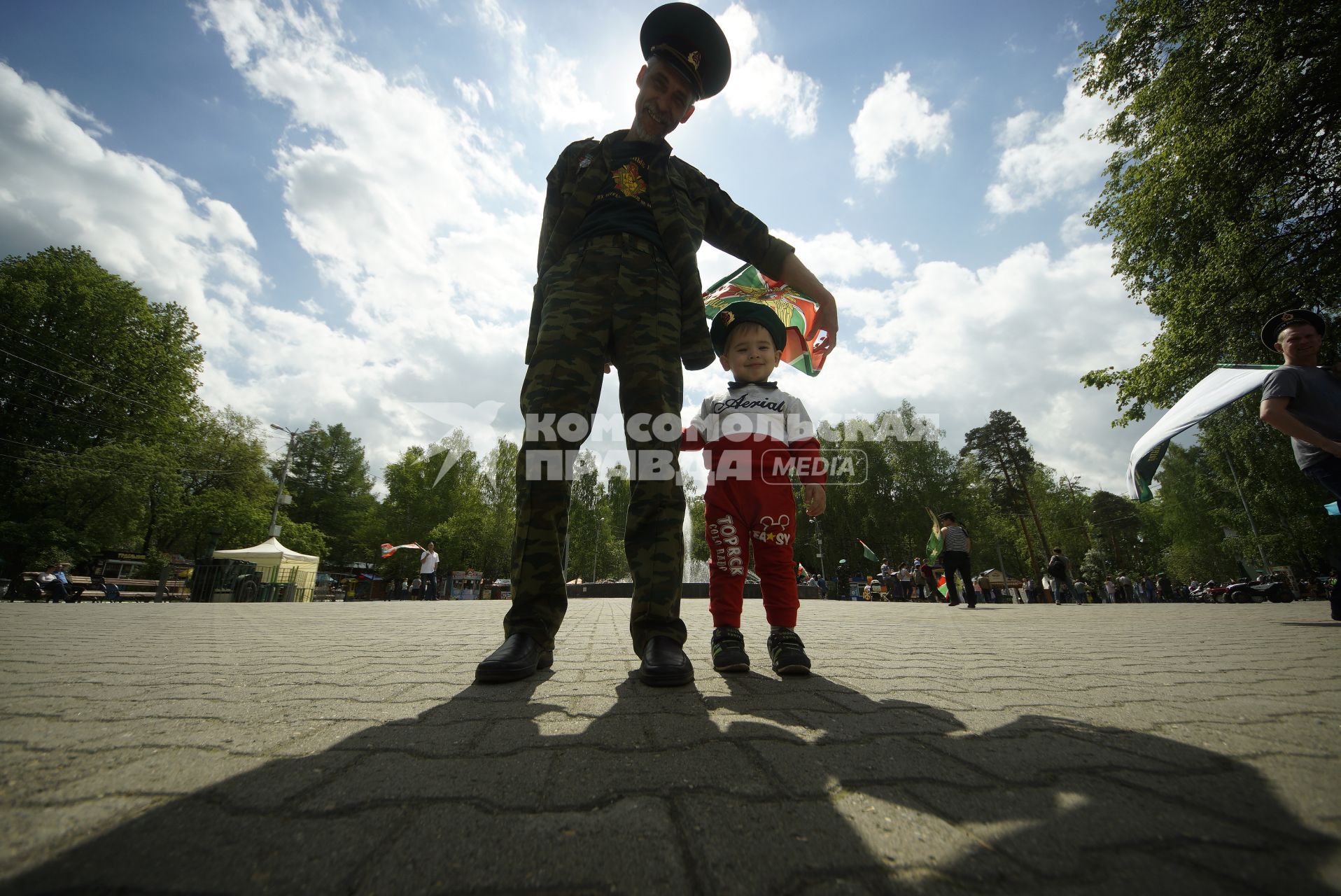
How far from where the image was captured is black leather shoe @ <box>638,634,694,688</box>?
6.32 feet

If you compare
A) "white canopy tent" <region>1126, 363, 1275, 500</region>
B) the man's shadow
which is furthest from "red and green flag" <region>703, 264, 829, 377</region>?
"white canopy tent" <region>1126, 363, 1275, 500</region>

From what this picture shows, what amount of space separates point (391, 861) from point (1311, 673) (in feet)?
11.3

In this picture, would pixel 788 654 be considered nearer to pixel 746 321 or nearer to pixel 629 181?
pixel 746 321

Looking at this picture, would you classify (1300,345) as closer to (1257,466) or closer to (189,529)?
(1257,466)

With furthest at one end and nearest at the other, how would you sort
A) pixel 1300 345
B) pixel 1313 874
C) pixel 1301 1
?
pixel 1301 1 < pixel 1300 345 < pixel 1313 874

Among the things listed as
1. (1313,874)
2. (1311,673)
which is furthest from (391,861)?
(1311,673)

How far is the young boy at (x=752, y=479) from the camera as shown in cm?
247

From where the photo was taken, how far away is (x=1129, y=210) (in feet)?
40.2

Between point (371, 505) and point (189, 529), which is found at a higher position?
point (371, 505)

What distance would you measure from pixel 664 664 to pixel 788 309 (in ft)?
9.26

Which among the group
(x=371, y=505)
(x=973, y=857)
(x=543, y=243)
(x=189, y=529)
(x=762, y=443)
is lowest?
(x=973, y=857)

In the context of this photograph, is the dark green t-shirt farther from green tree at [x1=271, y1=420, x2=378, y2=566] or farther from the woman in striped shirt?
green tree at [x1=271, y1=420, x2=378, y2=566]

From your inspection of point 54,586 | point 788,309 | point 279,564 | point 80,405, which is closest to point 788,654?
point 788,309

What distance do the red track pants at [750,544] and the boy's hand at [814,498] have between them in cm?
18
